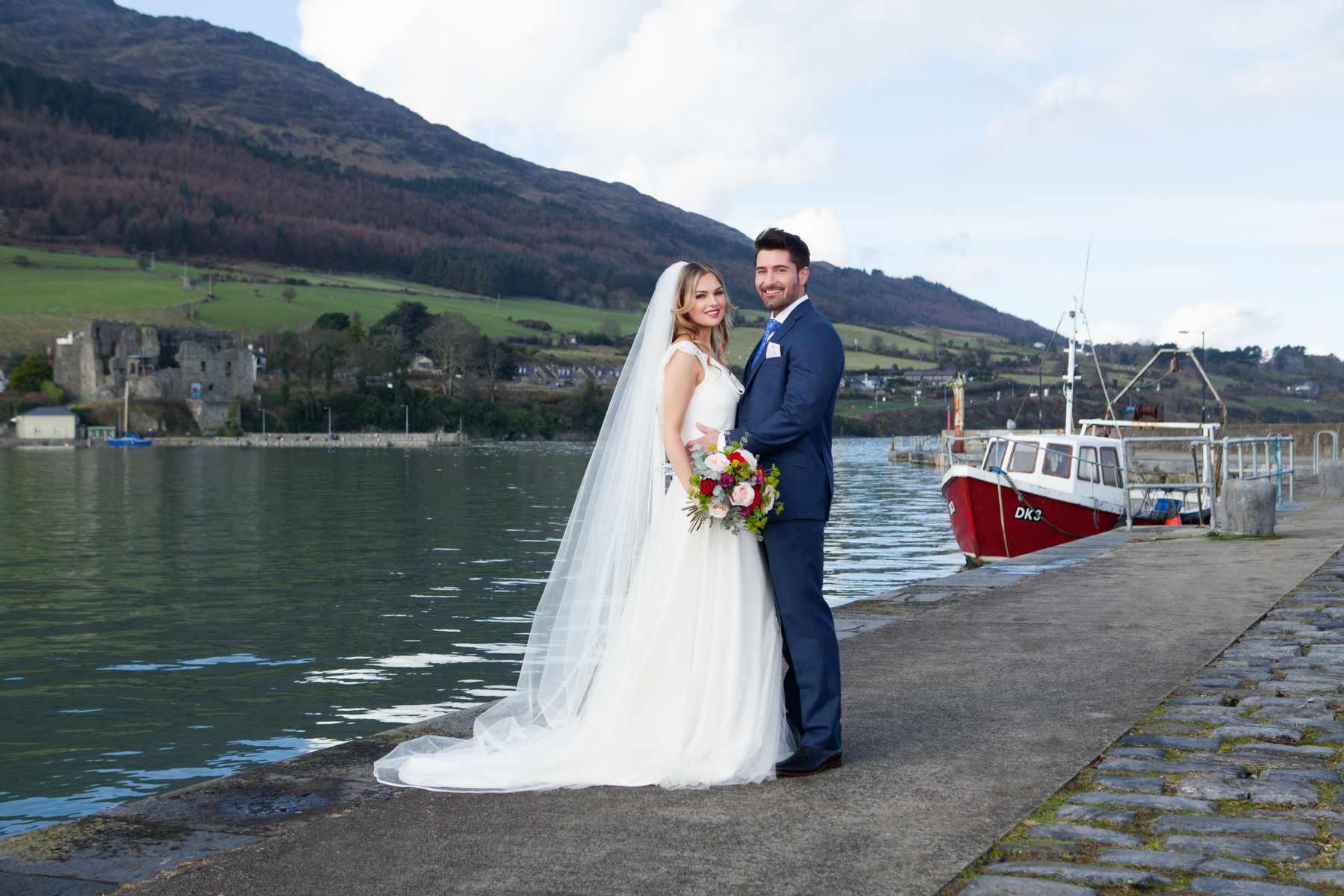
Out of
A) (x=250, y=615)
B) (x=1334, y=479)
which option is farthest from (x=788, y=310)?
(x=1334, y=479)

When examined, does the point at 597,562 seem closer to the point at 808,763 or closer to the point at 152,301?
the point at 808,763

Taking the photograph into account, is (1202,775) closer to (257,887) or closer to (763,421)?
(763,421)

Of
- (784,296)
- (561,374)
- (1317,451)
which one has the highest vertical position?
(561,374)

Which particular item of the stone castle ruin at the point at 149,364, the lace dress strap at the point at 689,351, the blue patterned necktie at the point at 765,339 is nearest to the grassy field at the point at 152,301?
the stone castle ruin at the point at 149,364

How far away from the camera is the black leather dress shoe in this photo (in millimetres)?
4543

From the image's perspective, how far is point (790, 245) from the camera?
15.7 ft

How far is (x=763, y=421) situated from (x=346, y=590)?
1583cm

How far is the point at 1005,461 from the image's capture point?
74.5 ft

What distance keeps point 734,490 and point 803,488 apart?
365 mm

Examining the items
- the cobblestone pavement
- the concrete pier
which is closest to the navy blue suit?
the concrete pier

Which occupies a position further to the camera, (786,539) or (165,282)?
(165,282)

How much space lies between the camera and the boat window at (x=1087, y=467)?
71.5 feet

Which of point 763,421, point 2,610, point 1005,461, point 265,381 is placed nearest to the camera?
point 763,421

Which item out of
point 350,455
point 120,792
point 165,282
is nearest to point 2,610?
point 120,792
